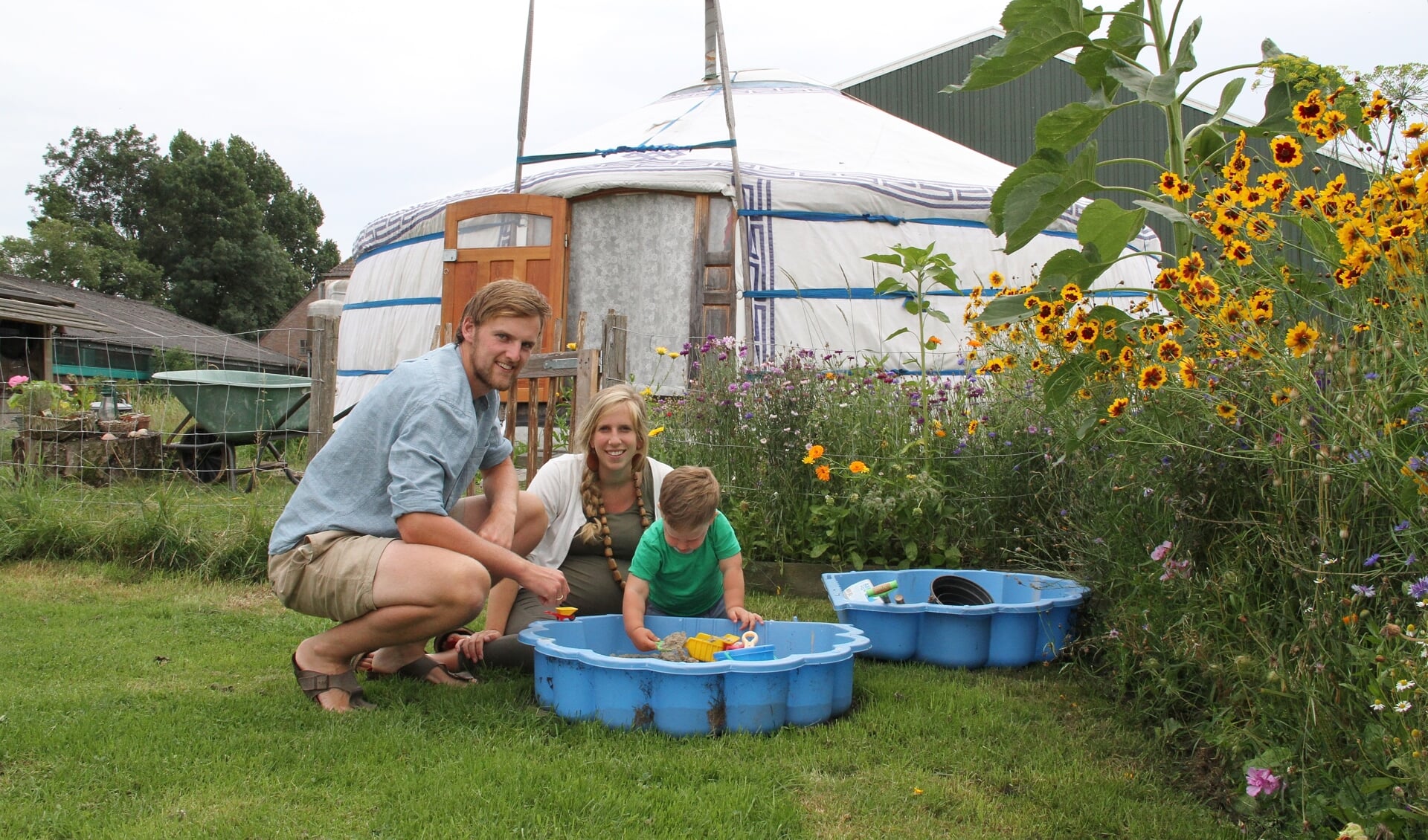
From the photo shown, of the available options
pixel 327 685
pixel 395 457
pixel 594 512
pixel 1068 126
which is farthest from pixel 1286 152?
pixel 327 685

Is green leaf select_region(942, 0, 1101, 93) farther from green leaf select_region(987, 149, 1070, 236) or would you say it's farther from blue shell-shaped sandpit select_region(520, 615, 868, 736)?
blue shell-shaped sandpit select_region(520, 615, 868, 736)

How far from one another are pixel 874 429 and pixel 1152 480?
1.62 meters

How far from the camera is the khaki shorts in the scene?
229 cm

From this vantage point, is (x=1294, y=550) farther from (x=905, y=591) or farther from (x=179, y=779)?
(x=179, y=779)

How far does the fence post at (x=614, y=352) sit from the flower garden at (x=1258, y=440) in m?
1.94

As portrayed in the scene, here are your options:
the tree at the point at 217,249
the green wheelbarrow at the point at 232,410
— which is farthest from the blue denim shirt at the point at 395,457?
the tree at the point at 217,249

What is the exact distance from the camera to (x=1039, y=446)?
318cm

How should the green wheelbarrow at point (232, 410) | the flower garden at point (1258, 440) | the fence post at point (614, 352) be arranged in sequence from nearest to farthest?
the flower garden at point (1258, 440) → the fence post at point (614, 352) → the green wheelbarrow at point (232, 410)

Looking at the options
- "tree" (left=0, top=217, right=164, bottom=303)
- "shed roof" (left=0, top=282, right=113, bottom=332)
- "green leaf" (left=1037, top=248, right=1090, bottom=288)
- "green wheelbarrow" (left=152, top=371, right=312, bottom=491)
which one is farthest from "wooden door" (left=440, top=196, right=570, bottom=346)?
"tree" (left=0, top=217, right=164, bottom=303)

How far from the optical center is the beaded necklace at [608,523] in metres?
2.86

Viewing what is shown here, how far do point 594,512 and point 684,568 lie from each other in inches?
12.8

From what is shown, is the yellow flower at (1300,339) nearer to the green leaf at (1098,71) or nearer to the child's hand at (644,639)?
the green leaf at (1098,71)

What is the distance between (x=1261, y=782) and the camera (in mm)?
1535

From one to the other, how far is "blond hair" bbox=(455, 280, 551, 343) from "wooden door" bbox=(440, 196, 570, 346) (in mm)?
4407
